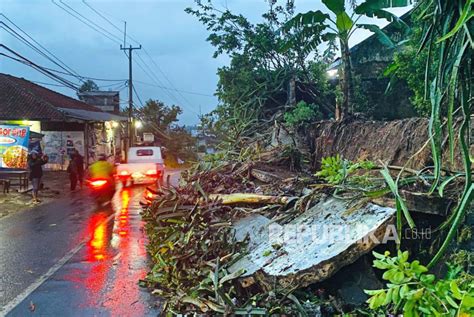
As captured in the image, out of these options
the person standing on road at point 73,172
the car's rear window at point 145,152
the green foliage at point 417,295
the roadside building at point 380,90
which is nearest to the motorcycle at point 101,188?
the person standing on road at point 73,172

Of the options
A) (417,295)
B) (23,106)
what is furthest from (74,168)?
(417,295)

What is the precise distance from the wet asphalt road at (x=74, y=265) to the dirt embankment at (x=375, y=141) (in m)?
3.67

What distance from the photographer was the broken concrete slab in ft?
11.8

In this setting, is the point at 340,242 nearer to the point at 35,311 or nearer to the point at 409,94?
the point at 35,311

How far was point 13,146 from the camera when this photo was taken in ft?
51.6

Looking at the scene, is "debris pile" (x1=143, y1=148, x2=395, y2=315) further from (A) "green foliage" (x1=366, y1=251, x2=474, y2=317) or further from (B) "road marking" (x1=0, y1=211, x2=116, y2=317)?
(B) "road marking" (x1=0, y1=211, x2=116, y2=317)

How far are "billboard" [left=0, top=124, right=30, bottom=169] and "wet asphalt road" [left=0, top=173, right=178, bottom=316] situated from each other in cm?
457

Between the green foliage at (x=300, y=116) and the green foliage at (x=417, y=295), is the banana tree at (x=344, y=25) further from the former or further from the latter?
the green foliage at (x=417, y=295)

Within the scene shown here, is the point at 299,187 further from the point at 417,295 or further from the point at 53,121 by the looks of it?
the point at 53,121

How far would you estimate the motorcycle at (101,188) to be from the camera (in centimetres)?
1541

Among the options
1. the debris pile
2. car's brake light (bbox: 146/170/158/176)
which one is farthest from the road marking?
car's brake light (bbox: 146/170/158/176)

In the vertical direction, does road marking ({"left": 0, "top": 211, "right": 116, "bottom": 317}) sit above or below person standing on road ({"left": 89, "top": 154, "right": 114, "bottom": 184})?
below

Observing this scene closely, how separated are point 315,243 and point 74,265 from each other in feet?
14.5

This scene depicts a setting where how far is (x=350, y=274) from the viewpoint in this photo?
3961 mm
